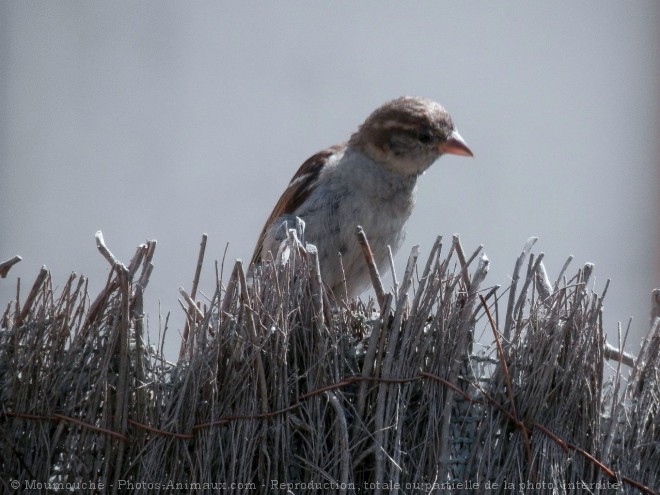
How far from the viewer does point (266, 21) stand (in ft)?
17.8

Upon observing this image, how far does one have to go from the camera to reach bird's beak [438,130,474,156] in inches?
178

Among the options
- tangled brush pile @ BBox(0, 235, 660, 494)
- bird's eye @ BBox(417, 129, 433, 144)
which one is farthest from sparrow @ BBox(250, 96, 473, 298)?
tangled brush pile @ BBox(0, 235, 660, 494)

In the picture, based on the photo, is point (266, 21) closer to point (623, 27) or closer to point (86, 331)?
point (623, 27)

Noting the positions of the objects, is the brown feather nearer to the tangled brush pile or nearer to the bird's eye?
the bird's eye

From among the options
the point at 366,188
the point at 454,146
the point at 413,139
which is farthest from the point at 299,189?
the point at 454,146

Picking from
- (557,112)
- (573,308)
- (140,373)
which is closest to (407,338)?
(573,308)

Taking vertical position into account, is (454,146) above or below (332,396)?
above

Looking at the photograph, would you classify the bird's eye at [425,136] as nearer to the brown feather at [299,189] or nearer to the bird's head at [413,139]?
the bird's head at [413,139]

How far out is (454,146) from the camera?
14.9ft

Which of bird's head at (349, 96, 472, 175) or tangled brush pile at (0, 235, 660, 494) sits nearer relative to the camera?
tangled brush pile at (0, 235, 660, 494)

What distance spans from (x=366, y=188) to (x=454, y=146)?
386 mm

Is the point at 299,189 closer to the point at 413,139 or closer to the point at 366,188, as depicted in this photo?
the point at 366,188

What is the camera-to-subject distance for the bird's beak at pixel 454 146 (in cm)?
453

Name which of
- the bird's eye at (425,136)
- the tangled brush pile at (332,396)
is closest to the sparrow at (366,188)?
the bird's eye at (425,136)
